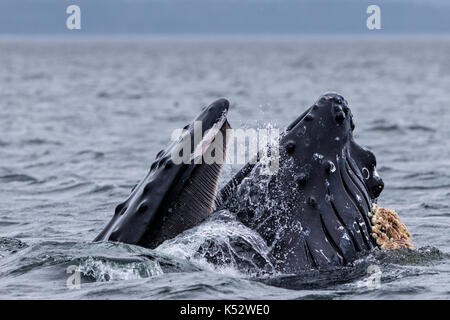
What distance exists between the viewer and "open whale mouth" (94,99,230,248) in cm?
738

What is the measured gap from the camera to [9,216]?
12.3m

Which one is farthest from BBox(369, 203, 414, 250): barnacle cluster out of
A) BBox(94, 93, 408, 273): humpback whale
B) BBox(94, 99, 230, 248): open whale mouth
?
BBox(94, 99, 230, 248): open whale mouth

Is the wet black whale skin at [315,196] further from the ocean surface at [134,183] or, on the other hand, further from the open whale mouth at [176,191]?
the open whale mouth at [176,191]

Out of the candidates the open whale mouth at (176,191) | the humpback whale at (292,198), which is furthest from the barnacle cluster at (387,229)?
the open whale mouth at (176,191)

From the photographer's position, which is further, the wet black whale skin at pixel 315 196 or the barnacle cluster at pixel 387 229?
the barnacle cluster at pixel 387 229

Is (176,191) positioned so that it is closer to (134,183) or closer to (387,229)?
(387,229)

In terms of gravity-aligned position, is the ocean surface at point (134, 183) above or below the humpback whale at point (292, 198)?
below

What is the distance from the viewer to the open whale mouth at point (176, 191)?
291 inches

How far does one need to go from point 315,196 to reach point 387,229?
2.58ft

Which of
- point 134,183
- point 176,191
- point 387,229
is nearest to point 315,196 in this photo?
point 387,229

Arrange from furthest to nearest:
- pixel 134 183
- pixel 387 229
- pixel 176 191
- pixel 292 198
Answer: pixel 134 183 → pixel 387 229 → pixel 292 198 → pixel 176 191

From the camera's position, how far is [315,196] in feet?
24.6
